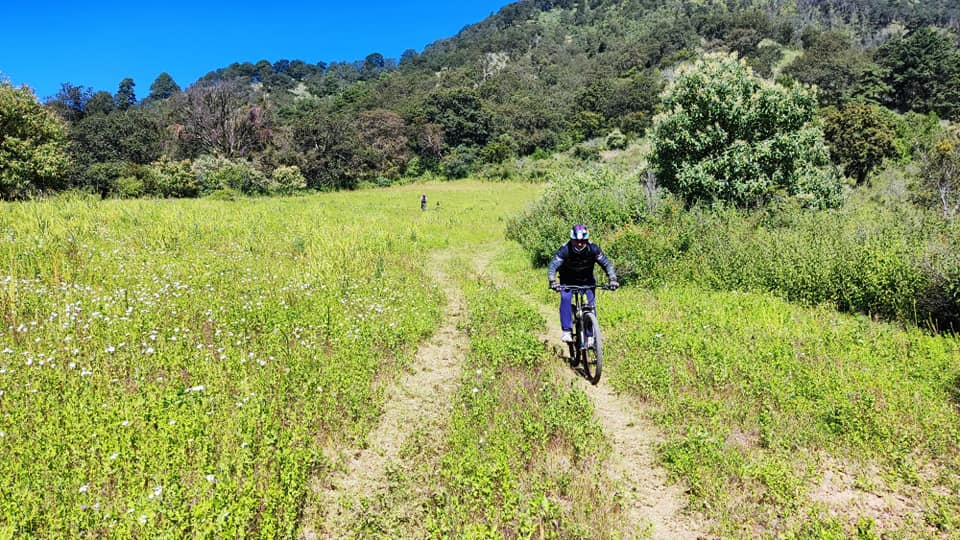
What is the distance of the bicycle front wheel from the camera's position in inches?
275

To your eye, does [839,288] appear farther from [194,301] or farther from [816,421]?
[194,301]

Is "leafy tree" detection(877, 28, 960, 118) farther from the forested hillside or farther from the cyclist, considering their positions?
the cyclist

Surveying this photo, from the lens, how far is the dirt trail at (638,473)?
13.9 ft

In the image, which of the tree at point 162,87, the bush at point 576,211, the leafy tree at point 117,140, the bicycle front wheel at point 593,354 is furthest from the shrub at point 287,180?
the tree at point 162,87

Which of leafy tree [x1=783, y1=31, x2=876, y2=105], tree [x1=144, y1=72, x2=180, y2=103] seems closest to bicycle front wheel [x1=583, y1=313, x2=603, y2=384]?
leafy tree [x1=783, y1=31, x2=876, y2=105]

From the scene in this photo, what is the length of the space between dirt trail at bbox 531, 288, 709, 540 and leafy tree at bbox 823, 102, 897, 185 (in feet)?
123

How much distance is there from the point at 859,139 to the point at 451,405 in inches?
1632

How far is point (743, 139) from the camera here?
1573 cm

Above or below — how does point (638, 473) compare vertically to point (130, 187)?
below

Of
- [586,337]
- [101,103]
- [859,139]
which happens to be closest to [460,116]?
[859,139]

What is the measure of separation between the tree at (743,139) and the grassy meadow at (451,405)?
21.7ft

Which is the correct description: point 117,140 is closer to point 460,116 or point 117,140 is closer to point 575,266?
point 460,116

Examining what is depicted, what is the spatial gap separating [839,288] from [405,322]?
9.15m

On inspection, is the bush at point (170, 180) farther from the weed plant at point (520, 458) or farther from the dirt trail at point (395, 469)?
the weed plant at point (520, 458)
